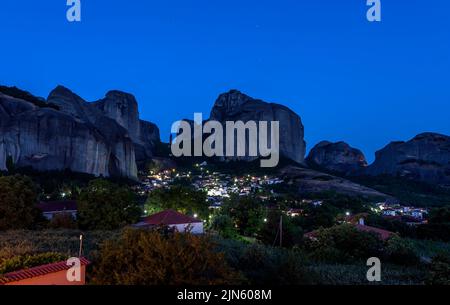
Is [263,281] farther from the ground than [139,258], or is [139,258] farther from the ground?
[139,258]

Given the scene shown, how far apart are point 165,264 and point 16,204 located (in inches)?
1216

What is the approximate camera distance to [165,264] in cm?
1038

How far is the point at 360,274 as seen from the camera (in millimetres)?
21266

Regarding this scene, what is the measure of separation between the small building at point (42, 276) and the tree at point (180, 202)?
3714 centimetres

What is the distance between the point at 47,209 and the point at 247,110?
96232 mm

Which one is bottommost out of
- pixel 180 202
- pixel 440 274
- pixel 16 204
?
pixel 440 274

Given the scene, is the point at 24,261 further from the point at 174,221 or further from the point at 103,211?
the point at 174,221

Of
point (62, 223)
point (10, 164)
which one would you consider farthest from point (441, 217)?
point (10, 164)

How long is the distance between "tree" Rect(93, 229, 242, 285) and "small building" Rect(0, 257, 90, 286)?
1.47 metres

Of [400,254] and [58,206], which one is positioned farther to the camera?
[58,206]

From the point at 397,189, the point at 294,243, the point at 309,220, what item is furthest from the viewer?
the point at 397,189

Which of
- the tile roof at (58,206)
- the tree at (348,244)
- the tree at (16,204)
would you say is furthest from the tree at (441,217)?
the tree at (16,204)
